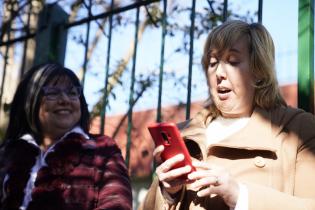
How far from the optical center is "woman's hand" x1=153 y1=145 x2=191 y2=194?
1726 millimetres

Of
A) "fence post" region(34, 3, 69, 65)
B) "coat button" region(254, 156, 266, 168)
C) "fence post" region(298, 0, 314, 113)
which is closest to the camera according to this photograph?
"coat button" region(254, 156, 266, 168)

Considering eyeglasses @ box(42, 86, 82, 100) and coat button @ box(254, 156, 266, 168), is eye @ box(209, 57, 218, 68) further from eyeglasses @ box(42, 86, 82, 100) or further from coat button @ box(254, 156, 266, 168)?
eyeglasses @ box(42, 86, 82, 100)

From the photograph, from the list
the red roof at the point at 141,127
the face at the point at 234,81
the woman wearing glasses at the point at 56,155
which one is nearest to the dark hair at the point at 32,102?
the woman wearing glasses at the point at 56,155

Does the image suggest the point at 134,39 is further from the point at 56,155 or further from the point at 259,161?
the point at 259,161

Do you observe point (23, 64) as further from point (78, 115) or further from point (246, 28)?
point (246, 28)

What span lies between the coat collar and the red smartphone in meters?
0.22

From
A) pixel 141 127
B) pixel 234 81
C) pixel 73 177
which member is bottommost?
pixel 73 177

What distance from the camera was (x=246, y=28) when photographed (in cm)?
205

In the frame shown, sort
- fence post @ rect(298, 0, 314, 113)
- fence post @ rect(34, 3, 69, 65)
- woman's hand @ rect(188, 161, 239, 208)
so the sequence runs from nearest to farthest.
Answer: woman's hand @ rect(188, 161, 239, 208) → fence post @ rect(298, 0, 314, 113) → fence post @ rect(34, 3, 69, 65)

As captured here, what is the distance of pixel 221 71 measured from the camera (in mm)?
1967

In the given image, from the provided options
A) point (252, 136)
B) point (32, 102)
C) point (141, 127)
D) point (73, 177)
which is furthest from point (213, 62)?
point (141, 127)

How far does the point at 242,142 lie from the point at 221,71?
0.87 ft

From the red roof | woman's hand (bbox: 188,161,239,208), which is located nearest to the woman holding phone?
woman's hand (bbox: 188,161,239,208)

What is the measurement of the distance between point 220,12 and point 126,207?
1.23m
